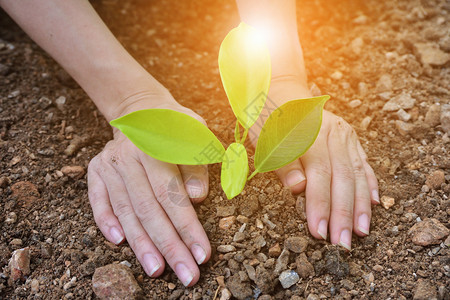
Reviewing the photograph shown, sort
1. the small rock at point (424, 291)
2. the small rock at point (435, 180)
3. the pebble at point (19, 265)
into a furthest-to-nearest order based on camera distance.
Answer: the small rock at point (435, 180)
the pebble at point (19, 265)
the small rock at point (424, 291)

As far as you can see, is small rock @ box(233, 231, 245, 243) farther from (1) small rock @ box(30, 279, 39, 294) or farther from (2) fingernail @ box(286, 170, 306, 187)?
(1) small rock @ box(30, 279, 39, 294)

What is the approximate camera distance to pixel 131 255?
0.87 m

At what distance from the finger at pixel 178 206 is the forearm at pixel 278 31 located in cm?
39

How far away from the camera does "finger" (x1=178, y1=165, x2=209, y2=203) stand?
890 mm

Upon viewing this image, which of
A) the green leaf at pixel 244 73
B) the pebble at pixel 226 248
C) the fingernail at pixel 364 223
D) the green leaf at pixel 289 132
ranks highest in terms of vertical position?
the green leaf at pixel 244 73

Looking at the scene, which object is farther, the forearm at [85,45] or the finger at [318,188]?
the forearm at [85,45]

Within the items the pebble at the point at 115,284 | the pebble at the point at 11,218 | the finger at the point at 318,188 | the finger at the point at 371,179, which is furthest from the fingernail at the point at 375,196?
the pebble at the point at 11,218

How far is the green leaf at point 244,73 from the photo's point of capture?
0.83m

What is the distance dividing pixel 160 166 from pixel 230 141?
229 mm

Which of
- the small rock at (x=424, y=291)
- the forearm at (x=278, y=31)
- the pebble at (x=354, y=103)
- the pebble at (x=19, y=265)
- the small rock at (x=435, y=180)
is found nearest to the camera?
the small rock at (x=424, y=291)

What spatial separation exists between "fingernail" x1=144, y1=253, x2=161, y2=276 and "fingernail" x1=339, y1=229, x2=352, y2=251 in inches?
14.9

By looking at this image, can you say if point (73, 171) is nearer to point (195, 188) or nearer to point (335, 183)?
point (195, 188)

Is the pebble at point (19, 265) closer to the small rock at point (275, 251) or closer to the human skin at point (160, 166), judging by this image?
the human skin at point (160, 166)

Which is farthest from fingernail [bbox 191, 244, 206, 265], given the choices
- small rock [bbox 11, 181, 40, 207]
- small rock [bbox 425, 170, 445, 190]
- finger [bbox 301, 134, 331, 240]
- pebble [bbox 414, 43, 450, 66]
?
pebble [bbox 414, 43, 450, 66]
